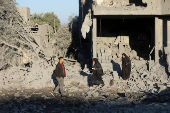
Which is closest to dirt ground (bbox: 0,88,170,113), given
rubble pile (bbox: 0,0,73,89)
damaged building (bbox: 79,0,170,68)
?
rubble pile (bbox: 0,0,73,89)

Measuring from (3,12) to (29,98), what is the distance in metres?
7.32

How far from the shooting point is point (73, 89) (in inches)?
380

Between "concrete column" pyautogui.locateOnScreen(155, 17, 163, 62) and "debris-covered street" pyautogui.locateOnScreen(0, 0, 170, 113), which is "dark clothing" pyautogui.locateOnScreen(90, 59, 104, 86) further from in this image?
"concrete column" pyautogui.locateOnScreen(155, 17, 163, 62)

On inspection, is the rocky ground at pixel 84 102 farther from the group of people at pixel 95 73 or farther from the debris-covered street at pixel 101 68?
the group of people at pixel 95 73

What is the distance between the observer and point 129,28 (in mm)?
17828

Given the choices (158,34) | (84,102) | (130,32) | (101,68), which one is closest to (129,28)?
(130,32)

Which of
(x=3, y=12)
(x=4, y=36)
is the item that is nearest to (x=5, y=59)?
(x=4, y=36)

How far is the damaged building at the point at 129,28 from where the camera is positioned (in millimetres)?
13461

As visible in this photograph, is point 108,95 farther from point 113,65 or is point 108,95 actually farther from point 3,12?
point 3,12

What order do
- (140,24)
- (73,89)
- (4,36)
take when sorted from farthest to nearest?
(140,24) → (4,36) → (73,89)

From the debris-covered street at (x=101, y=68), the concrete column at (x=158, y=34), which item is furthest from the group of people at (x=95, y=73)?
the concrete column at (x=158, y=34)

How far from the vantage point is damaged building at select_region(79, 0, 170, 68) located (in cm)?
1346

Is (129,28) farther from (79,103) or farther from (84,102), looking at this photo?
(79,103)

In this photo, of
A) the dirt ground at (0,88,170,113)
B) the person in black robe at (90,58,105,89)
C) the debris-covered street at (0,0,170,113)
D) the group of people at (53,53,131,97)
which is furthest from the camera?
the person in black robe at (90,58,105,89)
